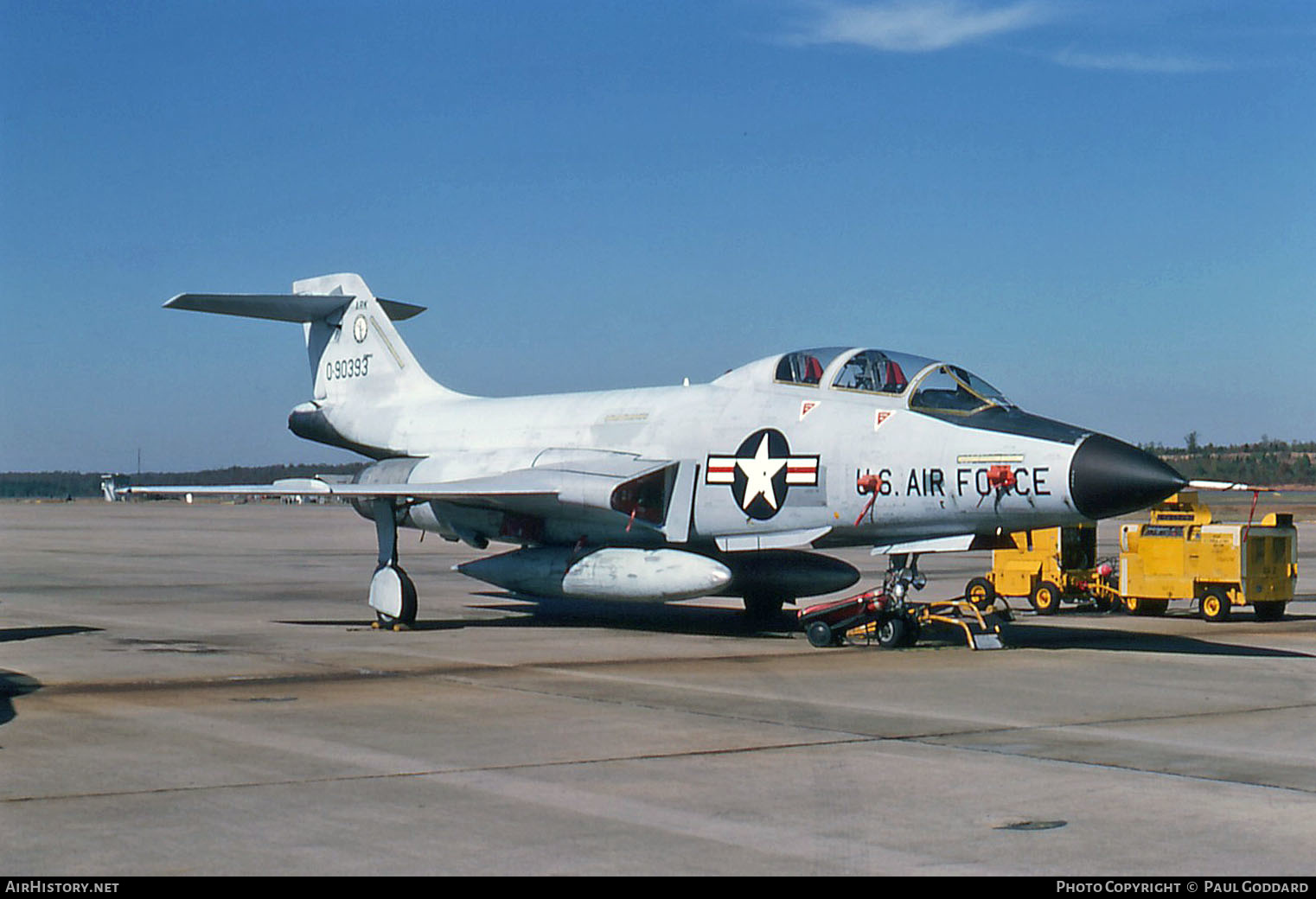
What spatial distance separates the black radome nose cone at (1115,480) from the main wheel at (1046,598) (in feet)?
23.9

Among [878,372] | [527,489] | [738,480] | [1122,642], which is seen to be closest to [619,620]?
[527,489]

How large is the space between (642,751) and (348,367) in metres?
14.5

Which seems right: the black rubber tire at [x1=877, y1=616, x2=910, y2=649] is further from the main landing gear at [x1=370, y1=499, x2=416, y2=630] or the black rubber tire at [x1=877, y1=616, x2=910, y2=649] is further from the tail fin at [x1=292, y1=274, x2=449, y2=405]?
the tail fin at [x1=292, y1=274, x2=449, y2=405]

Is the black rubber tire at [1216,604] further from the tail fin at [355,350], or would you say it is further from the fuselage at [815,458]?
the tail fin at [355,350]

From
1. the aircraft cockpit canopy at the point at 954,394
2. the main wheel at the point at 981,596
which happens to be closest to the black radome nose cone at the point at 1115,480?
the aircraft cockpit canopy at the point at 954,394

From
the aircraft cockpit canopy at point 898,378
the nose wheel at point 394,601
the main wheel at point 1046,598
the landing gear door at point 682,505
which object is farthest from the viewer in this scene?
the main wheel at point 1046,598

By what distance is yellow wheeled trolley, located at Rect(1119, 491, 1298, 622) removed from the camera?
727 inches

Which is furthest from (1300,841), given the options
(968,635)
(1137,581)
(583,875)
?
(1137,581)

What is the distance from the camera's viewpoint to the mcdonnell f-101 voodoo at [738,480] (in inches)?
530

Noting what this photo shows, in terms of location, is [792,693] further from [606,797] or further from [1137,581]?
[1137,581]

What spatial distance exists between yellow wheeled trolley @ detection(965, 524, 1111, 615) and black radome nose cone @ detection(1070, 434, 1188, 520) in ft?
23.5

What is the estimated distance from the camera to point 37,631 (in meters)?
15.8

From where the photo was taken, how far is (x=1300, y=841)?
6039mm
